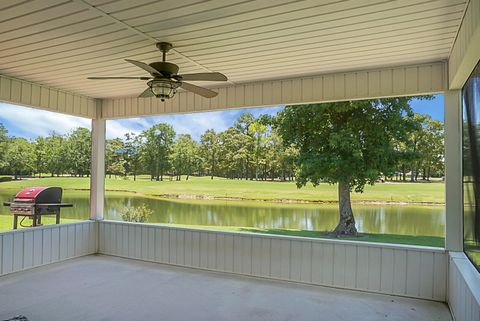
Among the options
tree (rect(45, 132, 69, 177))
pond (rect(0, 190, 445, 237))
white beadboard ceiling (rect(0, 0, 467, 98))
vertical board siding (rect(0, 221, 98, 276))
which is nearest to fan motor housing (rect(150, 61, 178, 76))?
white beadboard ceiling (rect(0, 0, 467, 98))

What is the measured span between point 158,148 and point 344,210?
14.7 feet

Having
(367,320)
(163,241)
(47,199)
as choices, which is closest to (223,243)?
(163,241)

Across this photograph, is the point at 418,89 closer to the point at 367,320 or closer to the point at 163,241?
the point at 367,320

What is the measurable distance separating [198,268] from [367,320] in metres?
2.46

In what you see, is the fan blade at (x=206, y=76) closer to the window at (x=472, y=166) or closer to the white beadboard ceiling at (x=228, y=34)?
the white beadboard ceiling at (x=228, y=34)

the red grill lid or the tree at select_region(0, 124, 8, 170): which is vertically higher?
the tree at select_region(0, 124, 8, 170)

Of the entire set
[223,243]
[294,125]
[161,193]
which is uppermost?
[294,125]

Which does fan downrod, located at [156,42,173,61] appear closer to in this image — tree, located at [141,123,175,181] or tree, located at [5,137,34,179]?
tree, located at [5,137,34,179]

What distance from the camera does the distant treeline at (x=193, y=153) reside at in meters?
5.52

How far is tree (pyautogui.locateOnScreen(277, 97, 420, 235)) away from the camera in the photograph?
5695mm

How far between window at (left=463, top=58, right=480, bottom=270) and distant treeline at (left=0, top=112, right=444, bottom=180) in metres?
1.34

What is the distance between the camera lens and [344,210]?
6180mm

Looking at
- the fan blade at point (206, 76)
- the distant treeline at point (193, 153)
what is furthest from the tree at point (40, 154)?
the fan blade at point (206, 76)

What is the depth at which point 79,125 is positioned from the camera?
7.28m
